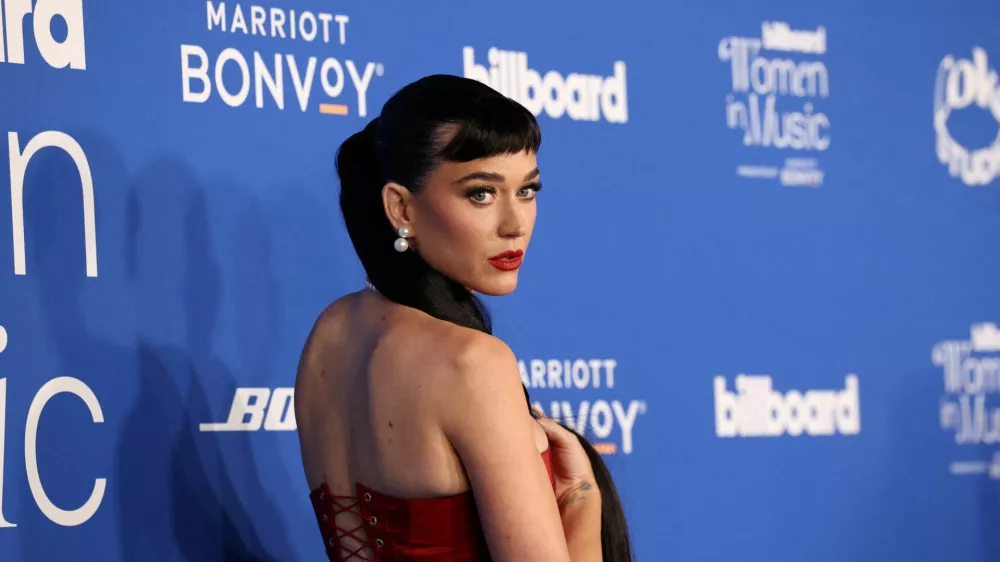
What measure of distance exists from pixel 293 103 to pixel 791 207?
4.52ft

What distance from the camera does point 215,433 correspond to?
256 cm

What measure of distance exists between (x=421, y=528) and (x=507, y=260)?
429mm

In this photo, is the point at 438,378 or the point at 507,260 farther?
the point at 507,260

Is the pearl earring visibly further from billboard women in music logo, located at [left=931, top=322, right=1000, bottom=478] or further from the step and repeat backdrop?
billboard women in music logo, located at [left=931, top=322, right=1000, bottom=478]

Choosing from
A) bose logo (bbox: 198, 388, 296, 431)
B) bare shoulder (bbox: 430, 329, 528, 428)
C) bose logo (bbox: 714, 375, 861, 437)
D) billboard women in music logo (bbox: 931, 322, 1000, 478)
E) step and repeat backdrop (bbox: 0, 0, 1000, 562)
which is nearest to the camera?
bare shoulder (bbox: 430, 329, 528, 428)

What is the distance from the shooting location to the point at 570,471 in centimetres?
204

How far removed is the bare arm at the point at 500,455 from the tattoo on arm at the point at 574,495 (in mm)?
214

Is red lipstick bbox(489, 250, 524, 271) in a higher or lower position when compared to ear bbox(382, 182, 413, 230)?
lower

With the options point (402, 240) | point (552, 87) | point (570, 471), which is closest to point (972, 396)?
point (552, 87)

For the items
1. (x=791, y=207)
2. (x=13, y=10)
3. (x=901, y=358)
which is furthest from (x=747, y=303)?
(x=13, y=10)

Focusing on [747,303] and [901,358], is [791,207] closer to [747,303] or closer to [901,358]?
[747,303]

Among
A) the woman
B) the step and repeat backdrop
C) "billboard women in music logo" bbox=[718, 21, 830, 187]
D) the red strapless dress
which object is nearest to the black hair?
the woman

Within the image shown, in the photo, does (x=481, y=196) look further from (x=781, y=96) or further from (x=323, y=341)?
(x=781, y=96)

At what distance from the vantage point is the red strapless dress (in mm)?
1845
